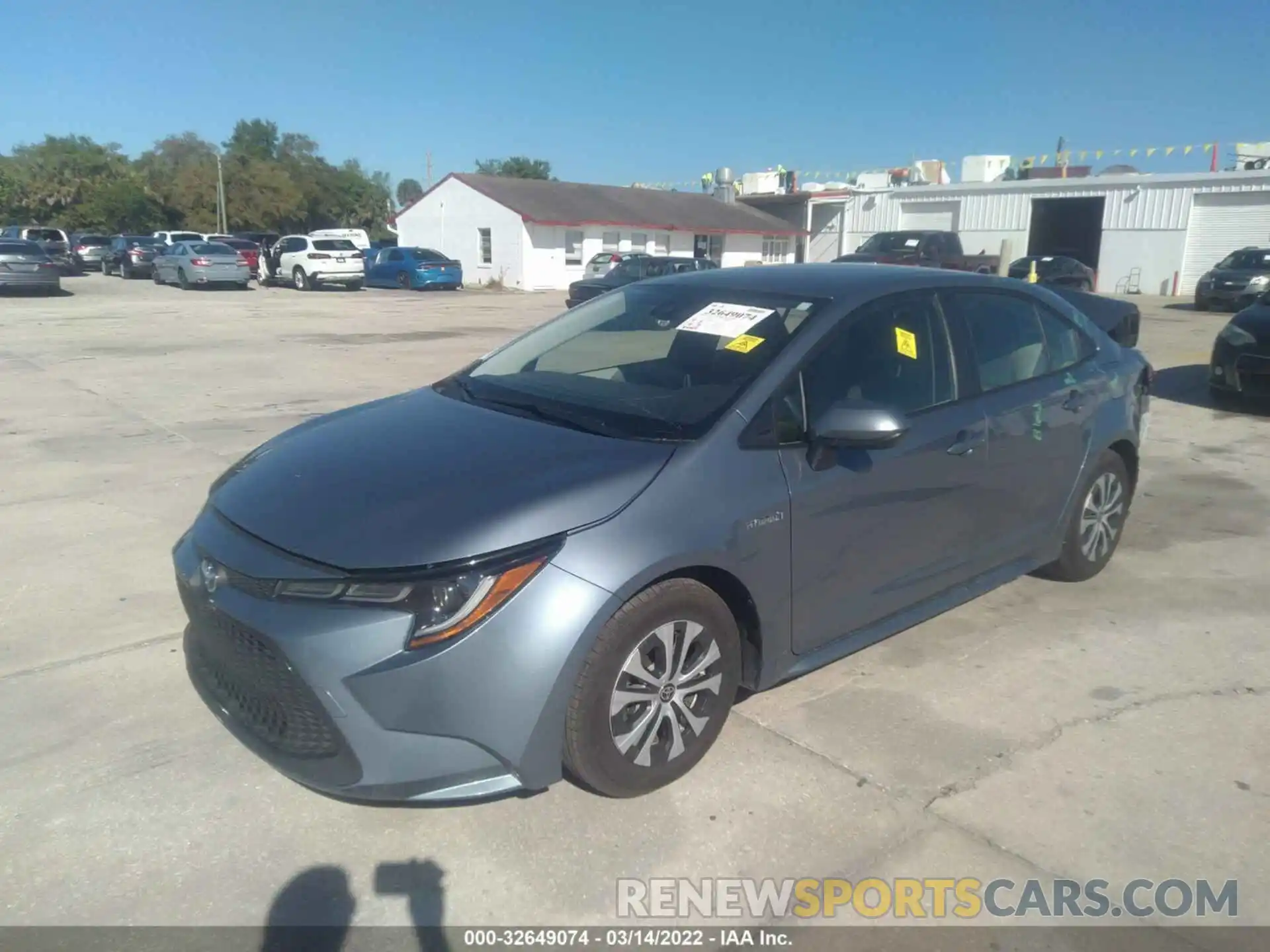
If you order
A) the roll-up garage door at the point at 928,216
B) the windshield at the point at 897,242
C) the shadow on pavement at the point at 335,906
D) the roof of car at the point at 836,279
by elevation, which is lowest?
the shadow on pavement at the point at 335,906

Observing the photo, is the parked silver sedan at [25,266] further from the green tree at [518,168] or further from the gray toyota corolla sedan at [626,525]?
the green tree at [518,168]

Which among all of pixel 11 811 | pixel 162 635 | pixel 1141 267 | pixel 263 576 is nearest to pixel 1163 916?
pixel 263 576

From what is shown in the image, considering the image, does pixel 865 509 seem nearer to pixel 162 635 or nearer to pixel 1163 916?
pixel 1163 916

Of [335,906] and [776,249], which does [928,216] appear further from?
[335,906]

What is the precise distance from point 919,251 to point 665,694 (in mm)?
21647

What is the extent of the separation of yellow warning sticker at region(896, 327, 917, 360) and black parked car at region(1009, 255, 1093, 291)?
25604 millimetres

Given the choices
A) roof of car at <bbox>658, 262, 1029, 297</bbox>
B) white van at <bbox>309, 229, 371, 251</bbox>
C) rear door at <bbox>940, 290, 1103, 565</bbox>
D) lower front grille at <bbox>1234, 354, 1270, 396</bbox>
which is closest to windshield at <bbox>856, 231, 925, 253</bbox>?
lower front grille at <bbox>1234, 354, 1270, 396</bbox>

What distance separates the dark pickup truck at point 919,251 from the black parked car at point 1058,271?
366cm

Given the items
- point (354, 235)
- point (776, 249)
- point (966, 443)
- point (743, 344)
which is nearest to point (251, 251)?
point (354, 235)

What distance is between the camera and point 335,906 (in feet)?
8.66

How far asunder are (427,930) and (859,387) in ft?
7.70

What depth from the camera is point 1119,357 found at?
16.4 feet

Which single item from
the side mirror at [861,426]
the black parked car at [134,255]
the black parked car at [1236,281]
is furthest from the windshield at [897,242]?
the black parked car at [134,255]

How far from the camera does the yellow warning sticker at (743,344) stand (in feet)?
11.7
